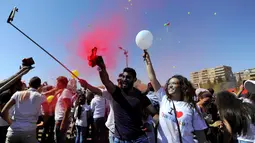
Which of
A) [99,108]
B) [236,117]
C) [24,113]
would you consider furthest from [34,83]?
[236,117]

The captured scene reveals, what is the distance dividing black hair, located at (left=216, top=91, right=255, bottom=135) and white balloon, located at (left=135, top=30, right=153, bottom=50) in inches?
62.8

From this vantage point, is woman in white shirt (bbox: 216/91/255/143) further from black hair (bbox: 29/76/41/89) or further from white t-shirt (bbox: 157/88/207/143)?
black hair (bbox: 29/76/41/89)

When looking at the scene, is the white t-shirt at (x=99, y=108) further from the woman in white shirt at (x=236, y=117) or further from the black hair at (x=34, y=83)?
the woman in white shirt at (x=236, y=117)

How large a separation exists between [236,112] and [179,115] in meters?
0.87

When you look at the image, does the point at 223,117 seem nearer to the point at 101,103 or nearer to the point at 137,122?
the point at 137,122

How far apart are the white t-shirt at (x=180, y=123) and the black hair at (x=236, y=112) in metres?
0.48

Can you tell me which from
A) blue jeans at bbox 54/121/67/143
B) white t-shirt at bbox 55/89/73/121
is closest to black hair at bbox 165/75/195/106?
white t-shirt at bbox 55/89/73/121

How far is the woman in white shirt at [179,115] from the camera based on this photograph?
2.52 m

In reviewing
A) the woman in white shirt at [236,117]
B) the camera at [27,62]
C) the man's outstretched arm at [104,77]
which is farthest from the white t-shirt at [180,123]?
the camera at [27,62]

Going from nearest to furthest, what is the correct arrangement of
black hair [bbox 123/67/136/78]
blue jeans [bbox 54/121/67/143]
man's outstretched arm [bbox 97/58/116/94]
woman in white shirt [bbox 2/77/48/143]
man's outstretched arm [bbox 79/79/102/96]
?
man's outstretched arm [bbox 97/58/116/94] → man's outstretched arm [bbox 79/79/102/96] → black hair [bbox 123/67/136/78] → woman in white shirt [bbox 2/77/48/143] → blue jeans [bbox 54/121/67/143]

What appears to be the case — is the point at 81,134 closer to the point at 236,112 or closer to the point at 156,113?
the point at 156,113

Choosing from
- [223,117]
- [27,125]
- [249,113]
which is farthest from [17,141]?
[249,113]

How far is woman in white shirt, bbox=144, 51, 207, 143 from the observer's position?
2.52 m

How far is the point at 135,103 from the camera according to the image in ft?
9.77
